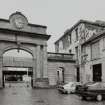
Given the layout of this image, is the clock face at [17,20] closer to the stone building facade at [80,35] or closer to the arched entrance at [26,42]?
the arched entrance at [26,42]

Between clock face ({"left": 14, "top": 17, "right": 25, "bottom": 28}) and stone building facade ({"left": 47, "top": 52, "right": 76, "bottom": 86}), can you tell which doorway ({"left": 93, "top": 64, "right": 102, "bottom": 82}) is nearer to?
stone building facade ({"left": 47, "top": 52, "right": 76, "bottom": 86})

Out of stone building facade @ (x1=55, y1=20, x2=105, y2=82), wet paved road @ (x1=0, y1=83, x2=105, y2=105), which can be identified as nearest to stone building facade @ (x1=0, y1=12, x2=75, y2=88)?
stone building facade @ (x1=55, y1=20, x2=105, y2=82)

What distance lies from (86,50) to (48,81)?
795 cm

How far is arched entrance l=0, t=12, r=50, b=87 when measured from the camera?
89.0 feet

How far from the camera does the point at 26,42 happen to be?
28266mm

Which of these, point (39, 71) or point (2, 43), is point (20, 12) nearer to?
point (2, 43)

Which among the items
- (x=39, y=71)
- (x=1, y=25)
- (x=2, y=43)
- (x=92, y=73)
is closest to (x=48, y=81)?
(x=39, y=71)

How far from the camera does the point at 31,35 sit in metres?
28.6

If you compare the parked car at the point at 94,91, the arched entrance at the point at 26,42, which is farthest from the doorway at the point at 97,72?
the parked car at the point at 94,91

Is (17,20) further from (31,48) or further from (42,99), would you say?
(42,99)

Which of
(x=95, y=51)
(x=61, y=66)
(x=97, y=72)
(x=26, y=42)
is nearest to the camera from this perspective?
(x=97, y=72)

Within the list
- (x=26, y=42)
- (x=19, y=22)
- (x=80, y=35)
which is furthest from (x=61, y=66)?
(x=19, y=22)

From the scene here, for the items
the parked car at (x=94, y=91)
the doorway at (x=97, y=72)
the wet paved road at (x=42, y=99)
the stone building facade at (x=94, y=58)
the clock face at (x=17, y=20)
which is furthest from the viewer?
the clock face at (x=17, y=20)

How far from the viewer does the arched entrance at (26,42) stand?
27.1 metres
